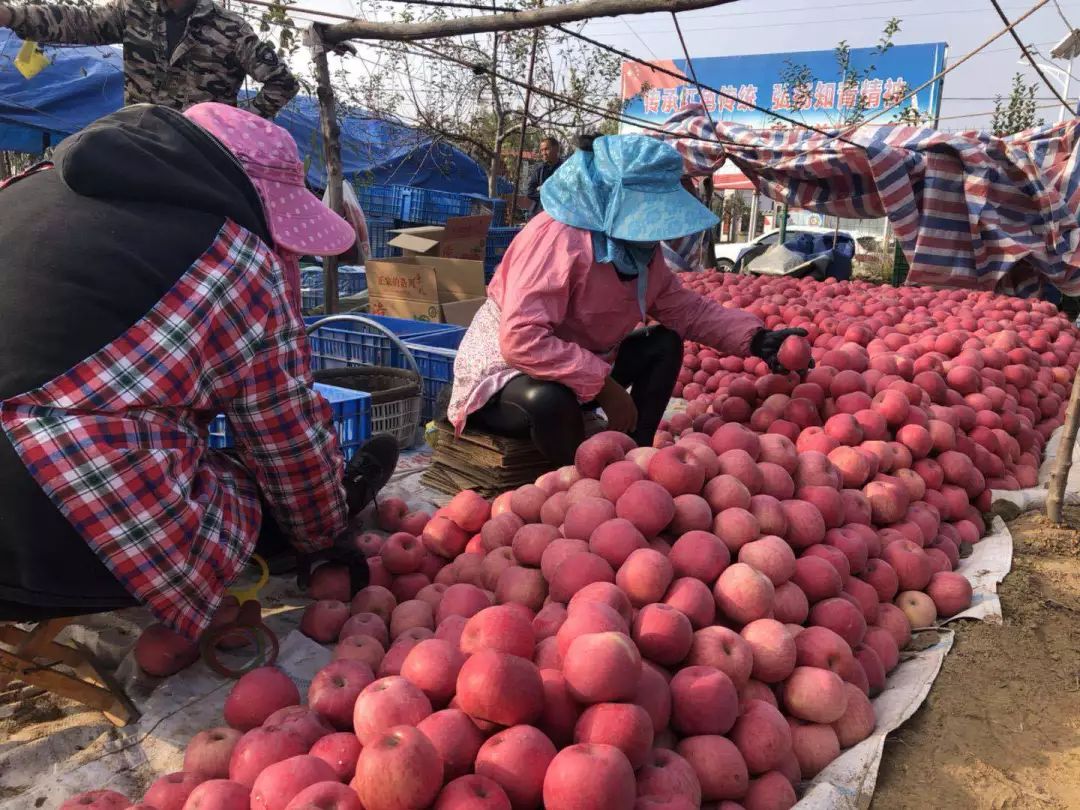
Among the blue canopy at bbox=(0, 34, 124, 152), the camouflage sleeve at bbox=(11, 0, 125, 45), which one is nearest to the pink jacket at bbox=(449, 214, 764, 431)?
the camouflage sleeve at bbox=(11, 0, 125, 45)

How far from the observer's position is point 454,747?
1440 millimetres

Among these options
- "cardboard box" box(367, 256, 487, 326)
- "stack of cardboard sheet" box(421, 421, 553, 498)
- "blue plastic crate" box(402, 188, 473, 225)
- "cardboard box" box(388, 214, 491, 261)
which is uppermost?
"blue plastic crate" box(402, 188, 473, 225)

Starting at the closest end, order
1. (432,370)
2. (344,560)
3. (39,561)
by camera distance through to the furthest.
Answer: (39,561)
(344,560)
(432,370)

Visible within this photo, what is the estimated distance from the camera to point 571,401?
10.5 ft

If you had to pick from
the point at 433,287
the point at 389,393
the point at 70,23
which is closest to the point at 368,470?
the point at 389,393

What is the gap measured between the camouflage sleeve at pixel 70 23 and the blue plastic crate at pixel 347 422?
7.16 ft

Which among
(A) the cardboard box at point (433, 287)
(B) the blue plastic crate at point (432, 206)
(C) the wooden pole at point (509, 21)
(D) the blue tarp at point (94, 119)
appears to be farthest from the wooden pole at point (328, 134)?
(B) the blue plastic crate at point (432, 206)

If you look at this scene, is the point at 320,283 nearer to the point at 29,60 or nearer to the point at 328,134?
the point at 328,134

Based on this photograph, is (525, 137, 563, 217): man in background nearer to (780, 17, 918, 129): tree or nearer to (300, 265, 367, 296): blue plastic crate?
(300, 265, 367, 296): blue plastic crate

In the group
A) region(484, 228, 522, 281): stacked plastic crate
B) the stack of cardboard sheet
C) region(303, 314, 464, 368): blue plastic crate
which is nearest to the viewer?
the stack of cardboard sheet

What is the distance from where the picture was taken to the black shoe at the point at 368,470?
8.90 ft

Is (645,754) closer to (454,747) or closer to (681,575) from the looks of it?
(454,747)

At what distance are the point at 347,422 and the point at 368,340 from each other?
1274 mm

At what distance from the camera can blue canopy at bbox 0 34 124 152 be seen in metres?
8.80
